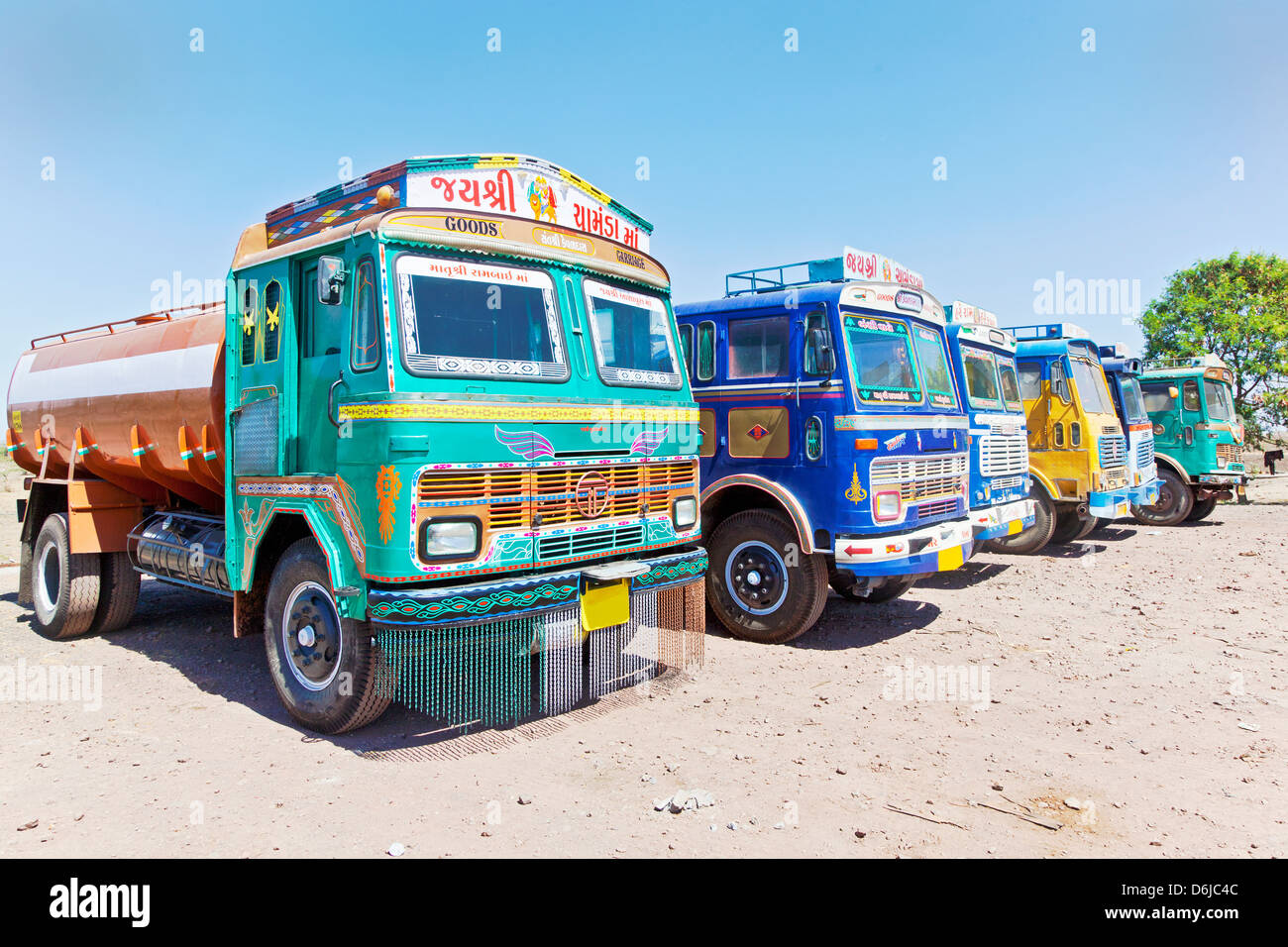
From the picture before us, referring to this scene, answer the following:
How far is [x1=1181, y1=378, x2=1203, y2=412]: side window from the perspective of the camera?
15414mm

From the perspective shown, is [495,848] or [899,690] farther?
[899,690]

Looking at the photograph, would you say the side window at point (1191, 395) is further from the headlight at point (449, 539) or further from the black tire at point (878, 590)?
the headlight at point (449, 539)

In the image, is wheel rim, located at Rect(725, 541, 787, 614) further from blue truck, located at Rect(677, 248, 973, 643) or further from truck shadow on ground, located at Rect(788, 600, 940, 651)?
truck shadow on ground, located at Rect(788, 600, 940, 651)

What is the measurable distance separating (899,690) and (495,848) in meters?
3.38

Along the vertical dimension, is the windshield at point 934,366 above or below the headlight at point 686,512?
above

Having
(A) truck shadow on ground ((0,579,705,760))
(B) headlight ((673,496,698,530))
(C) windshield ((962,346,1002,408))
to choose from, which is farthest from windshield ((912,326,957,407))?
(A) truck shadow on ground ((0,579,705,760))

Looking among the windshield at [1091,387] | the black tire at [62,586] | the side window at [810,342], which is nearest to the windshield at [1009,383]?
the windshield at [1091,387]

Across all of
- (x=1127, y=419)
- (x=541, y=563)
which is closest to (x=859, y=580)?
(x=541, y=563)

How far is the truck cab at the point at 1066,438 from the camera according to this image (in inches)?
454

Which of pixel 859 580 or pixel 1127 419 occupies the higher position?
pixel 1127 419

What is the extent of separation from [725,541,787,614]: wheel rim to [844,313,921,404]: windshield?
1.55 metres

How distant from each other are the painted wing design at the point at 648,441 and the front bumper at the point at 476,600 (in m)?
0.86

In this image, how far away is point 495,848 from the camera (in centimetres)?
366
